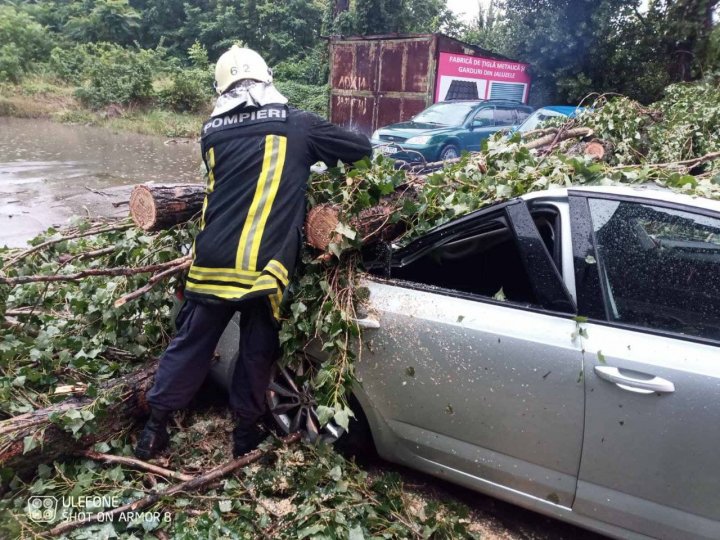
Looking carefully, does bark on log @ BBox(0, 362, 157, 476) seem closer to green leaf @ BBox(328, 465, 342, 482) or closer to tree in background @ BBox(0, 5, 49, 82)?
green leaf @ BBox(328, 465, 342, 482)

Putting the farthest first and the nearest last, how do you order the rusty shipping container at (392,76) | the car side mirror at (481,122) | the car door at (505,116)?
the rusty shipping container at (392,76) → the car door at (505,116) → the car side mirror at (481,122)

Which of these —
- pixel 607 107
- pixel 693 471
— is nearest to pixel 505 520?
pixel 693 471

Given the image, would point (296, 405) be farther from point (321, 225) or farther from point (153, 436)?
point (321, 225)

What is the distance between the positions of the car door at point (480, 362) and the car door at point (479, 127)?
27.3 feet

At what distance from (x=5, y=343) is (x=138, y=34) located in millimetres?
32866

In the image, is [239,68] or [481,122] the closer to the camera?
[239,68]

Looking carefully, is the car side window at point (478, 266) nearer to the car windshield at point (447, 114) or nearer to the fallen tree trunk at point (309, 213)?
the fallen tree trunk at point (309, 213)

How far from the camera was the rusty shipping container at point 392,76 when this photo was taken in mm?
15414

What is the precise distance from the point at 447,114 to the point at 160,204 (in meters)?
9.22

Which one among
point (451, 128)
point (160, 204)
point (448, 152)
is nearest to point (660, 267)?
point (160, 204)

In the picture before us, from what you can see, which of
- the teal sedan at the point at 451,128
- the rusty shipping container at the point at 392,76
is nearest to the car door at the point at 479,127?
the teal sedan at the point at 451,128

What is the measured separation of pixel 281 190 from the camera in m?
2.68

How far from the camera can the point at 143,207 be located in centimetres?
298

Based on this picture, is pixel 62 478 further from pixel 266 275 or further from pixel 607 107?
pixel 607 107
